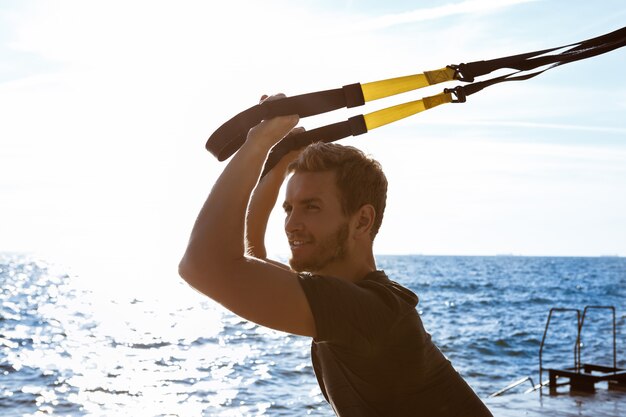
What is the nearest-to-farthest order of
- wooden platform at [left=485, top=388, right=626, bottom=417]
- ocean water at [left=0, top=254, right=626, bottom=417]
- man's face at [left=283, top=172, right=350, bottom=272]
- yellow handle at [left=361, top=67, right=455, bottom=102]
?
yellow handle at [left=361, top=67, right=455, bottom=102] < man's face at [left=283, top=172, right=350, bottom=272] < wooden platform at [left=485, top=388, right=626, bottom=417] < ocean water at [left=0, top=254, right=626, bottom=417]

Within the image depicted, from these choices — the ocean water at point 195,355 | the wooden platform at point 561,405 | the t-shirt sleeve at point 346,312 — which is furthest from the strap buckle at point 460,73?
A: the ocean water at point 195,355

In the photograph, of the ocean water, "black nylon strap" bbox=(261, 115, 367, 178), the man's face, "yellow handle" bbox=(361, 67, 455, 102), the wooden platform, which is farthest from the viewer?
the ocean water

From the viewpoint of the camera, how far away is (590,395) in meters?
12.0

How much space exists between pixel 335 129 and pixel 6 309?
4817cm

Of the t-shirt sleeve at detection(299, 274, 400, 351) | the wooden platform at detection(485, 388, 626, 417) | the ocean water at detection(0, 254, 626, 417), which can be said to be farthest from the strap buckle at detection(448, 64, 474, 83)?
the ocean water at detection(0, 254, 626, 417)

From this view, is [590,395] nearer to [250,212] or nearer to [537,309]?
[250,212]

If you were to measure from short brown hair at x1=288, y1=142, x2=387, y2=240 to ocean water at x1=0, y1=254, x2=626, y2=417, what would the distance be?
524 inches

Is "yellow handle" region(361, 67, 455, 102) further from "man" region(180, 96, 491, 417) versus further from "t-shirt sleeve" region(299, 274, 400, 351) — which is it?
"t-shirt sleeve" region(299, 274, 400, 351)

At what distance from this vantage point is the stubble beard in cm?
225

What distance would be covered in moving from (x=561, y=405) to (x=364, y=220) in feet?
32.7

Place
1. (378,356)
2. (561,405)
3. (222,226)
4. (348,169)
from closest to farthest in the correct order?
(222,226) < (378,356) < (348,169) < (561,405)

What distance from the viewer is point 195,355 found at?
24859 mm

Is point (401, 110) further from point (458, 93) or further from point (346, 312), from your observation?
point (346, 312)

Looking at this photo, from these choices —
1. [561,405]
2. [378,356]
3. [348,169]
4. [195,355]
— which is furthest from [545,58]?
[195,355]
